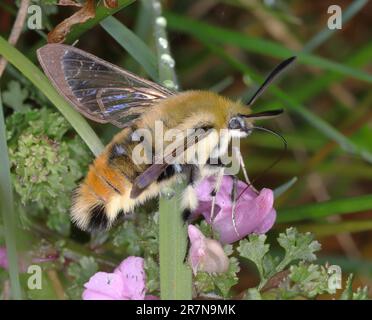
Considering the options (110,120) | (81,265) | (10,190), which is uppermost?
(110,120)

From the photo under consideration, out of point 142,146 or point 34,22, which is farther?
point 34,22

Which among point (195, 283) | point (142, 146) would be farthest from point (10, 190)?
point (195, 283)

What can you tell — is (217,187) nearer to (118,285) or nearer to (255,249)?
(255,249)

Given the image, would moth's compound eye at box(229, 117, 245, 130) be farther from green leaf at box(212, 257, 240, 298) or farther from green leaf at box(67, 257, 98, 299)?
green leaf at box(67, 257, 98, 299)

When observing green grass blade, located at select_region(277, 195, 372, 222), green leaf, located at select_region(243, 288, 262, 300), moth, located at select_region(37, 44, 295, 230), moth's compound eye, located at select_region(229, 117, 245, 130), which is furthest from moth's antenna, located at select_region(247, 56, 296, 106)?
green grass blade, located at select_region(277, 195, 372, 222)

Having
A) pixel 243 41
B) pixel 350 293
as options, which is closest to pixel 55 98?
pixel 350 293

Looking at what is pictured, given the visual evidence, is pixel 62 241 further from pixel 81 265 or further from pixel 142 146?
pixel 142 146
